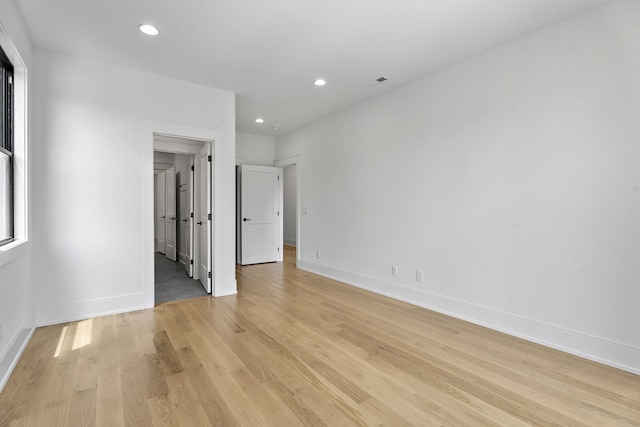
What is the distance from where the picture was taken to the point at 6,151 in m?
2.50

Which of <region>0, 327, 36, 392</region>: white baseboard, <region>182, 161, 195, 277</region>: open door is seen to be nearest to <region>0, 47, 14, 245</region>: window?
<region>0, 327, 36, 392</region>: white baseboard

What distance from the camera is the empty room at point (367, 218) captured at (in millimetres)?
2035

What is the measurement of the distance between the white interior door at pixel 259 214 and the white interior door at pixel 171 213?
164 cm

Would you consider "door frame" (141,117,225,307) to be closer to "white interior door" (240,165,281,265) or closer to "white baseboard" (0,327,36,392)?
"white baseboard" (0,327,36,392)

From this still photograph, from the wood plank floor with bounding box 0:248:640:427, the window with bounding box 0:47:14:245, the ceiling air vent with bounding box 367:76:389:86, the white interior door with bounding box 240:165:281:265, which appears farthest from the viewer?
the white interior door with bounding box 240:165:281:265

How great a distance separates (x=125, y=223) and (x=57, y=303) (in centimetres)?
102

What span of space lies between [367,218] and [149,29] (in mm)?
3390

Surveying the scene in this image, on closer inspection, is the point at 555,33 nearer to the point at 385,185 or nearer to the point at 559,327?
the point at 385,185

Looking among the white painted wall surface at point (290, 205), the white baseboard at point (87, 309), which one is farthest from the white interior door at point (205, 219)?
the white painted wall surface at point (290, 205)

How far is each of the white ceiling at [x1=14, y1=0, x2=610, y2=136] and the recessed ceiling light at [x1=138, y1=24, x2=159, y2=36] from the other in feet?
0.20

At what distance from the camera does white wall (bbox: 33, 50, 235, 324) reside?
10.1ft

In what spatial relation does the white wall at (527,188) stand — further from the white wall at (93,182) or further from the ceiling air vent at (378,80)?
the white wall at (93,182)

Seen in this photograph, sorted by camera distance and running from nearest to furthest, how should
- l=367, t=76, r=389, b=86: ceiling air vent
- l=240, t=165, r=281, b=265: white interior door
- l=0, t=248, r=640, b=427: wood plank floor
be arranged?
l=0, t=248, r=640, b=427: wood plank floor < l=367, t=76, r=389, b=86: ceiling air vent < l=240, t=165, r=281, b=265: white interior door

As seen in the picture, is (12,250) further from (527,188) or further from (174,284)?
(527,188)
